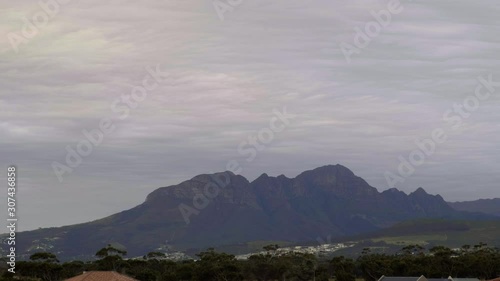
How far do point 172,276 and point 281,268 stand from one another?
27.2 meters

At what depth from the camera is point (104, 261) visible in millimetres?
166250

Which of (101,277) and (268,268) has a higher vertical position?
(101,277)

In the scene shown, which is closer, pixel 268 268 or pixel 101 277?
pixel 101 277

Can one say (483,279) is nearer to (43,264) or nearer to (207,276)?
(207,276)

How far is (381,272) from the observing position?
16162 cm

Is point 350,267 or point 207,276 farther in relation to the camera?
point 350,267

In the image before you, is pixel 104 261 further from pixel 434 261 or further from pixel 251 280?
pixel 434 261

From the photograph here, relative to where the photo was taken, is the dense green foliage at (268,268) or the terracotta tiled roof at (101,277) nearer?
the terracotta tiled roof at (101,277)

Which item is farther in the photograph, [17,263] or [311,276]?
[311,276]

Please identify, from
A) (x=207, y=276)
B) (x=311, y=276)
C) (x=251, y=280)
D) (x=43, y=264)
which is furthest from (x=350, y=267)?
(x=43, y=264)

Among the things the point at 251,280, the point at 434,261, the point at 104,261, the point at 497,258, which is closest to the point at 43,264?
the point at 104,261

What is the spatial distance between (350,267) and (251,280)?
2053 centimetres

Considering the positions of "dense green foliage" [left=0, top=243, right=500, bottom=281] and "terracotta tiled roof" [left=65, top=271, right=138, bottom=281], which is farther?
"dense green foliage" [left=0, top=243, right=500, bottom=281]

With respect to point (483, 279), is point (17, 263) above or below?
above
